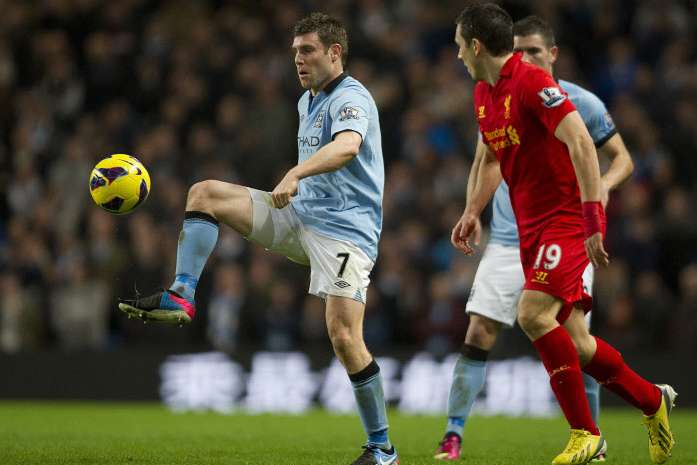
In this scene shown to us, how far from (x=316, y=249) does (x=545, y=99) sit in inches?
58.7

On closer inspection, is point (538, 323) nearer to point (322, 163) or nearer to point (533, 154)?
point (533, 154)

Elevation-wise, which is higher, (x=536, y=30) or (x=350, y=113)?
(x=536, y=30)

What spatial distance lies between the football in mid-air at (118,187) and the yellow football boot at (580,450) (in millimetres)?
2665

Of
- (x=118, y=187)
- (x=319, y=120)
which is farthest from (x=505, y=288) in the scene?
(x=118, y=187)

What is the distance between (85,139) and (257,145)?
2450 mm

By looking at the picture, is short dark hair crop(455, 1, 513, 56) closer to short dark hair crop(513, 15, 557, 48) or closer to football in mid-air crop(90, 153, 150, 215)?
short dark hair crop(513, 15, 557, 48)

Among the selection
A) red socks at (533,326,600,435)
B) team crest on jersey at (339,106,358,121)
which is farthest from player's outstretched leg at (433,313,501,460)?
team crest on jersey at (339,106,358,121)

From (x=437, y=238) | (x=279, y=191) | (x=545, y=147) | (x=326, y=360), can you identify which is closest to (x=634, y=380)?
(x=545, y=147)

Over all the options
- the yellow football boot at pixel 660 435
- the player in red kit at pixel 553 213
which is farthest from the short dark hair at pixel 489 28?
the yellow football boot at pixel 660 435

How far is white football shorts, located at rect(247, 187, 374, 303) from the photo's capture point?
6137mm

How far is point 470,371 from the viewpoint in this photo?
7309mm

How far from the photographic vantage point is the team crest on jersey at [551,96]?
5.71m

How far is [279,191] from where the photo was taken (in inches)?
221

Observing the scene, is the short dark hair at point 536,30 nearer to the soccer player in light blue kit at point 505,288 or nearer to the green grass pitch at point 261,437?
the soccer player in light blue kit at point 505,288
